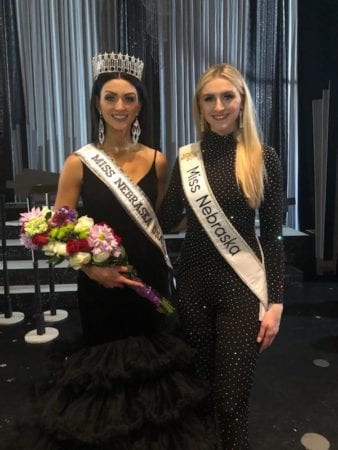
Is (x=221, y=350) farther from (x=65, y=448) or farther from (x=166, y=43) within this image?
(x=166, y=43)

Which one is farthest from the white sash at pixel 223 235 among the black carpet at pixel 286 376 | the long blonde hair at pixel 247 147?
the black carpet at pixel 286 376

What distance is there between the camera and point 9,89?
4.16m

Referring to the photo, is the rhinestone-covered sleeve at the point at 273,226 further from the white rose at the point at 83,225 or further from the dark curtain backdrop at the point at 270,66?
the dark curtain backdrop at the point at 270,66

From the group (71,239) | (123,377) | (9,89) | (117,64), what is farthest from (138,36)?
(123,377)

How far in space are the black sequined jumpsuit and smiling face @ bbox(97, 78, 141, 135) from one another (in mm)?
264

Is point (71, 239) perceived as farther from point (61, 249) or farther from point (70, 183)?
point (70, 183)

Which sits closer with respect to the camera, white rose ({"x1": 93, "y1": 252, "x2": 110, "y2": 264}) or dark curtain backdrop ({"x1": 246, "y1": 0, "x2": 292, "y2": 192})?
white rose ({"x1": 93, "y1": 252, "x2": 110, "y2": 264})

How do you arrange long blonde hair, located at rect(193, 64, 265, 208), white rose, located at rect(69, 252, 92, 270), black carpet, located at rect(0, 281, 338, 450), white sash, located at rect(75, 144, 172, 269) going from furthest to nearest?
black carpet, located at rect(0, 281, 338, 450), white sash, located at rect(75, 144, 172, 269), long blonde hair, located at rect(193, 64, 265, 208), white rose, located at rect(69, 252, 92, 270)

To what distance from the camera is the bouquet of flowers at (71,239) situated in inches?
44.7

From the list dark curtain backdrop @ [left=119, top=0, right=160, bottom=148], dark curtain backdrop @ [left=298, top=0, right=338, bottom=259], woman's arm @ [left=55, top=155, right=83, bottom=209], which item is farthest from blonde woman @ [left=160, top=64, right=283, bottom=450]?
dark curtain backdrop @ [left=298, top=0, right=338, bottom=259]

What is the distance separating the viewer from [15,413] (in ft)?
6.50

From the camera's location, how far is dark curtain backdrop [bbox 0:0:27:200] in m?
4.08

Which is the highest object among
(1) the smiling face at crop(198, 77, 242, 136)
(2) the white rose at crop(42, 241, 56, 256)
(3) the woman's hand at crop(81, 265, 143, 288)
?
(1) the smiling face at crop(198, 77, 242, 136)

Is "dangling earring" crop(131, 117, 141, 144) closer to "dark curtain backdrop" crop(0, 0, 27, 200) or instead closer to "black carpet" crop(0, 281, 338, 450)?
"black carpet" crop(0, 281, 338, 450)
